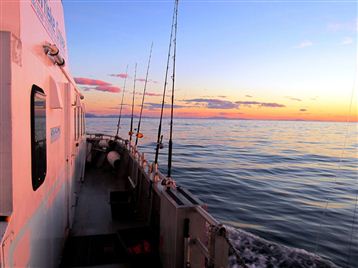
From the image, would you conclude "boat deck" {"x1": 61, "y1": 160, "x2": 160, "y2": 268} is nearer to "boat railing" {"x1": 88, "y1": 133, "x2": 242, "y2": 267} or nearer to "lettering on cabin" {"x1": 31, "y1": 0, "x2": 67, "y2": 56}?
"boat railing" {"x1": 88, "y1": 133, "x2": 242, "y2": 267}

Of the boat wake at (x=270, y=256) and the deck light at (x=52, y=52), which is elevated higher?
the deck light at (x=52, y=52)

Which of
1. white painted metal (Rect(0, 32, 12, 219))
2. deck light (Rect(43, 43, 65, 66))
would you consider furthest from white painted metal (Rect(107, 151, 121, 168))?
white painted metal (Rect(0, 32, 12, 219))

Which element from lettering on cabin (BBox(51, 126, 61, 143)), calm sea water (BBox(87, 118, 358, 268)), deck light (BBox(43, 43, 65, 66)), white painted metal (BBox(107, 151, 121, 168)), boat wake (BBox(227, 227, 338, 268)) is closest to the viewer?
A: deck light (BBox(43, 43, 65, 66))

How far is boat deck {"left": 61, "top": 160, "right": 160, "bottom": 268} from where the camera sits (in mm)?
4645

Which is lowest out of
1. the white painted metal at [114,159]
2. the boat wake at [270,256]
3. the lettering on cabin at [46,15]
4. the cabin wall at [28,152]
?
the boat wake at [270,256]

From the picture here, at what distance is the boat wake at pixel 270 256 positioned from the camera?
658 centimetres

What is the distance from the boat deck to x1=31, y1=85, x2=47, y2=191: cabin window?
2.26 metres

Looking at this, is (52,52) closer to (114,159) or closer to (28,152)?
(28,152)

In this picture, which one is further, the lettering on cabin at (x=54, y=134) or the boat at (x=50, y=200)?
the lettering on cabin at (x=54, y=134)

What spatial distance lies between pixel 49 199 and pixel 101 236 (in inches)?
100

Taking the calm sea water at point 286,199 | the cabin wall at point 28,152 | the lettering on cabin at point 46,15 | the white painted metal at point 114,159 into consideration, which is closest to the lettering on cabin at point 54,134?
the cabin wall at point 28,152

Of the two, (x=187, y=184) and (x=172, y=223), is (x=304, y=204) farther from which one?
(x=172, y=223)

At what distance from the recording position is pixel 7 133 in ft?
6.43

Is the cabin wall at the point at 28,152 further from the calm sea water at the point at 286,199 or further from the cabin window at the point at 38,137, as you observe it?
the calm sea water at the point at 286,199
